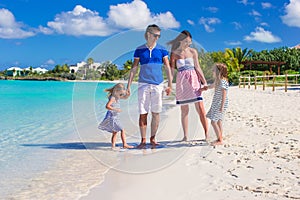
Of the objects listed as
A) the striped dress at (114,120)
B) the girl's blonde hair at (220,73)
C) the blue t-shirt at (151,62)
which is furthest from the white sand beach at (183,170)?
the blue t-shirt at (151,62)

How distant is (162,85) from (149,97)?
9.7 inches

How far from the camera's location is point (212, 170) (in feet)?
12.6

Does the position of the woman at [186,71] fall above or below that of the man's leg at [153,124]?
above

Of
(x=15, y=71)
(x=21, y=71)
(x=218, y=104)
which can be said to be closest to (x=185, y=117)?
(x=218, y=104)

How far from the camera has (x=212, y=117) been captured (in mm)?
5203

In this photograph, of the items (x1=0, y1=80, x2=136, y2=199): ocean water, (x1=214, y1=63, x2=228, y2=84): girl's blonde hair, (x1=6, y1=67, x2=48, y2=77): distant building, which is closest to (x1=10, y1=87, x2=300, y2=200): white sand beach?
(x1=0, y1=80, x2=136, y2=199): ocean water

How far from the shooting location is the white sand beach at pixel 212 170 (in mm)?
3195

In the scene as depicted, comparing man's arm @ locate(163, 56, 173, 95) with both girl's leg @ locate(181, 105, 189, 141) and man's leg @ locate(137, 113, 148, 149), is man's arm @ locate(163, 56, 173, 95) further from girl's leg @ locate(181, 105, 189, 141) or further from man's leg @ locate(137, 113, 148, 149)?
man's leg @ locate(137, 113, 148, 149)

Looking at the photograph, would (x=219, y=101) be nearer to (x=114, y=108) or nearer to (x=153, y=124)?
(x=153, y=124)

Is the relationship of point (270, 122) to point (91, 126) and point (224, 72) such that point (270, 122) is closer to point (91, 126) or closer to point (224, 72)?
point (224, 72)

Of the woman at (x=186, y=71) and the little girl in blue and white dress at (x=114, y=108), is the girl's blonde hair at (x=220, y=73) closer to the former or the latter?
the woman at (x=186, y=71)

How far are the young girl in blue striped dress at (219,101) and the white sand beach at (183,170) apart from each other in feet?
0.88

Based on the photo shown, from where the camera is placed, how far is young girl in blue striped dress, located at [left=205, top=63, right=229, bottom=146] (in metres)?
5.17

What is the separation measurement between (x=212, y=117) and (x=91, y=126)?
10.0 feet
